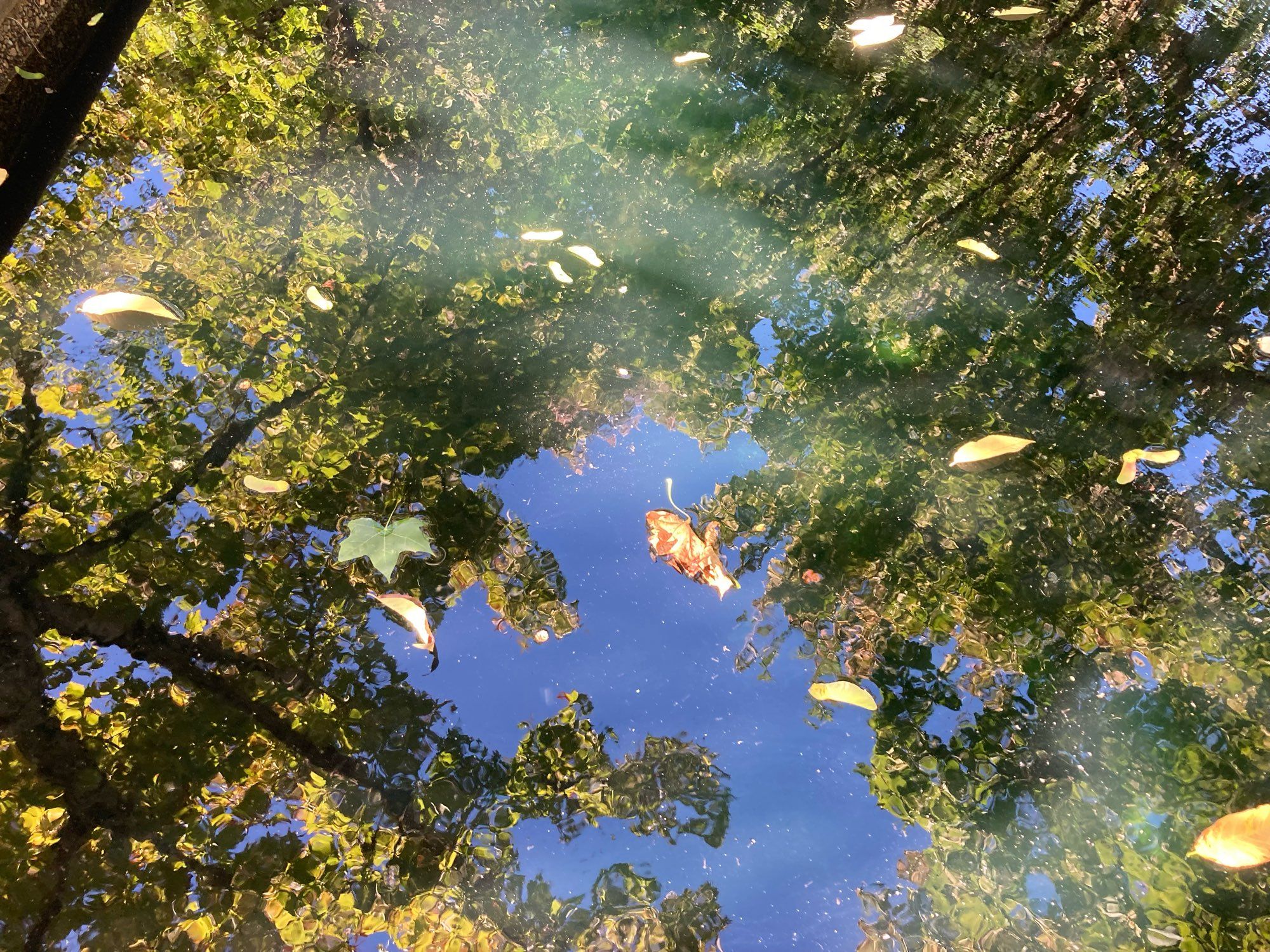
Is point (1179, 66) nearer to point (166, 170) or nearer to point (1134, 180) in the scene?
point (1134, 180)

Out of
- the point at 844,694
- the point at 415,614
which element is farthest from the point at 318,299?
the point at 844,694

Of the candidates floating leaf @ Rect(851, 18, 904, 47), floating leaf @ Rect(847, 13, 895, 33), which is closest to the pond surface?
floating leaf @ Rect(851, 18, 904, 47)

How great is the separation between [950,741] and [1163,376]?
1.06 meters

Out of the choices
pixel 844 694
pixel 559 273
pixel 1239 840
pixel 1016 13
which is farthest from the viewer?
pixel 1016 13

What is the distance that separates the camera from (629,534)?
1.49 metres

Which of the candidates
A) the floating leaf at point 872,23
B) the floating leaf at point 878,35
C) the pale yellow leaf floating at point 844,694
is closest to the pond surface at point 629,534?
the pale yellow leaf floating at point 844,694

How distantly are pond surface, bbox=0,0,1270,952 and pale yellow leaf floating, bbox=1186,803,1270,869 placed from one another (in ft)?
0.08

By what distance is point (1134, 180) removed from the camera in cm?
204

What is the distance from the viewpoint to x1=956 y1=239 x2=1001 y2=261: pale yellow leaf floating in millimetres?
1894

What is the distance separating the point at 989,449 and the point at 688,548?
73 cm

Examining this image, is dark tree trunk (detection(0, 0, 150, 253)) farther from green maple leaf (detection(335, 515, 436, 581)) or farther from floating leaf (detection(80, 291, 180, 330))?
green maple leaf (detection(335, 515, 436, 581))

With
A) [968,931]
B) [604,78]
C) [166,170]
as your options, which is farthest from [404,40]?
[968,931]

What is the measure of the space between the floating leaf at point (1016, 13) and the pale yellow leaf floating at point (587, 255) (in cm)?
198

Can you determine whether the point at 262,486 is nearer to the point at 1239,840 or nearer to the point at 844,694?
the point at 844,694
